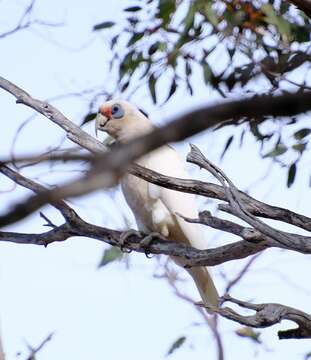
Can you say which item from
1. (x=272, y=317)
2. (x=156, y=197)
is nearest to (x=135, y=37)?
(x=156, y=197)

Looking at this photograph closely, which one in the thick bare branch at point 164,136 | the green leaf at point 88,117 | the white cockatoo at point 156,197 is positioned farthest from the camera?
the green leaf at point 88,117

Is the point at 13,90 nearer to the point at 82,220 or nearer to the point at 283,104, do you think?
the point at 82,220

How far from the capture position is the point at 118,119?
3467mm

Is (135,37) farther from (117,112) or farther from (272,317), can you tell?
(272,317)

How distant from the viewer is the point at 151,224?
3.25 meters

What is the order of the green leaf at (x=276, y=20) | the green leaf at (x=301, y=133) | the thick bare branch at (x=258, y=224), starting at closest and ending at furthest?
the thick bare branch at (x=258, y=224)
the green leaf at (x=276, y=20)
the green leaf at (x=301, y=133)

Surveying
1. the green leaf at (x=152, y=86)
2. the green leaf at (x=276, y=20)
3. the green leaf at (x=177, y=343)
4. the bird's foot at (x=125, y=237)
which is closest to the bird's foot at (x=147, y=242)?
the bird's foot at (x=125, y=237)

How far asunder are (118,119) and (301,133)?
846mm

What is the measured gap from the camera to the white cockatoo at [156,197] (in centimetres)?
324

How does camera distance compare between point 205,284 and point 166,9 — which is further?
point 205,284

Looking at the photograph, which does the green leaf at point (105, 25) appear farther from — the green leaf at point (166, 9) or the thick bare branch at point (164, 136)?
the thick bare branch at point (164, 136)

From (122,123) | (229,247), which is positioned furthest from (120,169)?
(122,123)

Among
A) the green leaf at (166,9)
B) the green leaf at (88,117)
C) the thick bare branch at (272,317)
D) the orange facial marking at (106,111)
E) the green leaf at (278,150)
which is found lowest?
the thick bare branch at (272,317)

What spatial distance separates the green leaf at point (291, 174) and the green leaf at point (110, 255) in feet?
2.77
